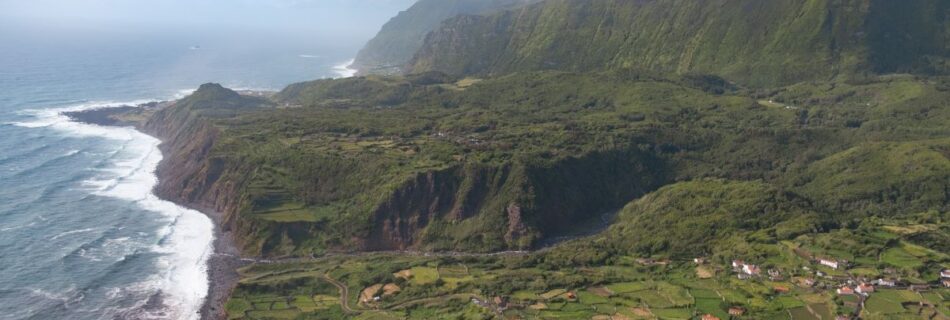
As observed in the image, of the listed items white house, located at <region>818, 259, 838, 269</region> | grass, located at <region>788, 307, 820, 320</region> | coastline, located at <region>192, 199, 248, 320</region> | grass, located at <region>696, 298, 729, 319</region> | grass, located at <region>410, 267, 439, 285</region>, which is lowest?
coastline, located at <region>192, 199, 248, 320</region>

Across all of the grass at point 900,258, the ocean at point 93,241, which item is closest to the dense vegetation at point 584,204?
the grass at point 900,258

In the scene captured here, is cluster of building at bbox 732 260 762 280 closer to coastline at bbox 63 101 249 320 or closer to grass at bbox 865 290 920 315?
grass at bbox 865 290 920 315

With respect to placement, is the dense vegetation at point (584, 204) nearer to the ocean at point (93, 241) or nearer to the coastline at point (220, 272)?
the coastline at point (220, 272)

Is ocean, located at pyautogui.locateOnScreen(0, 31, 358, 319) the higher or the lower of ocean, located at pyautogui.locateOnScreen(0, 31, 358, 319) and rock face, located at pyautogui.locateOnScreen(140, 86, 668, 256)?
the lower

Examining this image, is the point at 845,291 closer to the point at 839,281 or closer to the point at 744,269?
the point at 839,281

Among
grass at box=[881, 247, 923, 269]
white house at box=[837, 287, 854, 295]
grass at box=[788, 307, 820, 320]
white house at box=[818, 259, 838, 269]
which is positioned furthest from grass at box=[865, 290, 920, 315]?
grass at box=[881, 247, 923, 269]

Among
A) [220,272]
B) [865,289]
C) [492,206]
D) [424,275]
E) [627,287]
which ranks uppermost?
[865,289]

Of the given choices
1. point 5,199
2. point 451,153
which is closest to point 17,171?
point 5,199

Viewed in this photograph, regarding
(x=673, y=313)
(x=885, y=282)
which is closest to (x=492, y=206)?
(x=673, y=313)
